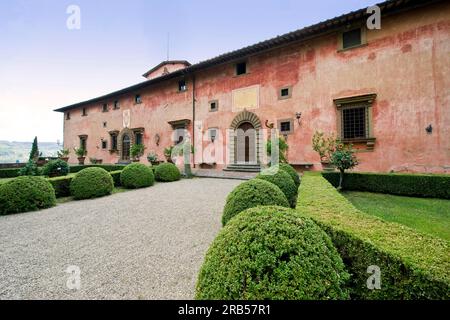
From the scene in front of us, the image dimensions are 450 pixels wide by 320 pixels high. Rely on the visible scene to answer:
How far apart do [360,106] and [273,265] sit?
11.5 meters

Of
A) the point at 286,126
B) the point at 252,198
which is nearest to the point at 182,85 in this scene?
the point at 286,126

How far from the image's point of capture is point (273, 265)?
140 centimetres

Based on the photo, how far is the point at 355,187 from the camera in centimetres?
825

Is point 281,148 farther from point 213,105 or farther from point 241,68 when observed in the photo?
point 241,68

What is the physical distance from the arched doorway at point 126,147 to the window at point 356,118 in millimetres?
18520

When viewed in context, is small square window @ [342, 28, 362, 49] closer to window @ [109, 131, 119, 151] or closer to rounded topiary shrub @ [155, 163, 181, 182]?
rounded topiary shrub @ [155, 163, 181, 182]

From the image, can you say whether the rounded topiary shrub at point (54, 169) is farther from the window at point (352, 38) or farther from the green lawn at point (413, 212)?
the window at point (352, 38)

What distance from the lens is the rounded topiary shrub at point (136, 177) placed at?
9.66 m

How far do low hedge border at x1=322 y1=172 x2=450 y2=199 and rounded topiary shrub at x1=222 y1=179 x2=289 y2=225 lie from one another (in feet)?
19.9

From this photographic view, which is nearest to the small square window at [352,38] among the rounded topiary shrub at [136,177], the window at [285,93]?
the window at [285,93]

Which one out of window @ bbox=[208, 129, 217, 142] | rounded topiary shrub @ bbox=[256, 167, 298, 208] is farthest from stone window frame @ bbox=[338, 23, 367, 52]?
rounded topiary shrub @ bbox=[256, 167, 298, 208]
